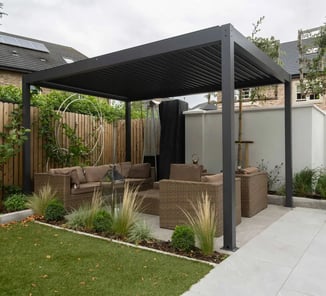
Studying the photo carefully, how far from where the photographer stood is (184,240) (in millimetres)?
3570

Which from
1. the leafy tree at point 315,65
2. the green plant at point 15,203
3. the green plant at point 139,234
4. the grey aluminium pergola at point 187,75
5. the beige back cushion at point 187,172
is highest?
the leafy tree at point 315,65

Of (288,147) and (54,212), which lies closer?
(54,212)

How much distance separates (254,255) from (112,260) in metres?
1.62

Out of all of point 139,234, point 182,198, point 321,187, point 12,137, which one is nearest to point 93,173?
point 12,137

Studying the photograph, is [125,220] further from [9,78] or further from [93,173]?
[9,78]

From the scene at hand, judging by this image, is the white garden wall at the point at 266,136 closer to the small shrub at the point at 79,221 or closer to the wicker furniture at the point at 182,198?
the wicker furniture at the point at 182,198

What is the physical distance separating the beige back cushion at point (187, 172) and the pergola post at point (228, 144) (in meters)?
1.19

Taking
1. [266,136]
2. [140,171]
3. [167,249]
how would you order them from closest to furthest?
1. [167,249]
2. [266,136]
3. [140,171]

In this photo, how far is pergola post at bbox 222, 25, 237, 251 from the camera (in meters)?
3.69

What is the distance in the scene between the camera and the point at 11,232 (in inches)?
172

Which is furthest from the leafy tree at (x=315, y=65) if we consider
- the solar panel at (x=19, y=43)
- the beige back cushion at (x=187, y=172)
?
the solar panel at (x=19, y=43)

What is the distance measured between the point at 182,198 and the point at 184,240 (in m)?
0.99

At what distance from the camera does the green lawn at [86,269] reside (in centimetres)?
263

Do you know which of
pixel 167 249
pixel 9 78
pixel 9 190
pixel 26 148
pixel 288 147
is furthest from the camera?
pixel 9 78
